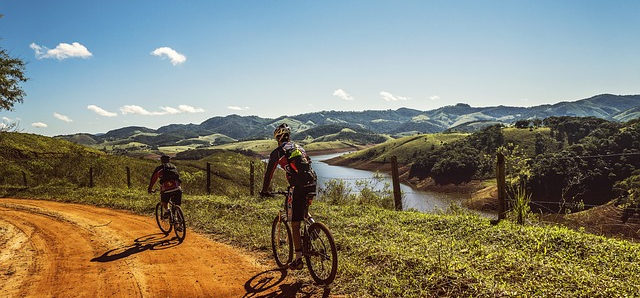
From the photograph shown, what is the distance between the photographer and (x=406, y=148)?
167250 millimetres

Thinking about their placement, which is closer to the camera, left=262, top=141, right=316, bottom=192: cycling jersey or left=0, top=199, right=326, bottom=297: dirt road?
left=262, top=141, right=316, bottom=192: cycling jersey

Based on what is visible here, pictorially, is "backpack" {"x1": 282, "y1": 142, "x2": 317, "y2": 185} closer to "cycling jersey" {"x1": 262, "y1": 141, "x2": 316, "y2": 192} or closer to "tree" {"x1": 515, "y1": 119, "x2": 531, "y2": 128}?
"cycling jersey" {"x1": 262, "y1": 141, "x2": 316, "y2": 192}

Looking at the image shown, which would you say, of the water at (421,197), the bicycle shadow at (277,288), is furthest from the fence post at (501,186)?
the bicycle shadow at (277,288)

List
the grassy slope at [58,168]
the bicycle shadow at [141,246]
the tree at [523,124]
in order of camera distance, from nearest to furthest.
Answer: the bicycle shadow at [141,246] < the grassy slope at [58,168] < the tree at [523,124]

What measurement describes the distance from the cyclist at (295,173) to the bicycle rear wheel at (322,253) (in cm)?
26

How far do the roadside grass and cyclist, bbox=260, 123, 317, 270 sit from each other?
142 cm

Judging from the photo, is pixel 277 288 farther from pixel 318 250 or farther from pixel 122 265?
pixel 122 265

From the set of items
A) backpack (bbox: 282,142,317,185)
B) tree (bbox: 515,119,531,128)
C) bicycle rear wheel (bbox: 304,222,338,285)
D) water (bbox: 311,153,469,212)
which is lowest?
water (bbox: 311,153,469,212)

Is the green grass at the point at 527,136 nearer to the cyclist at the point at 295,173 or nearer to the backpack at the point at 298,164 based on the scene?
the cyclist at the point at 295,173

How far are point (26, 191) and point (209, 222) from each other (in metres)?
19.0

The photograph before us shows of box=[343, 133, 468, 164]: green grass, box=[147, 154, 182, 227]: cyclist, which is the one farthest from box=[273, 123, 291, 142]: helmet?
box=[343, 133, 468, 164]: green grass

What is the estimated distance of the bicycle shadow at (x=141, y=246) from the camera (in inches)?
343

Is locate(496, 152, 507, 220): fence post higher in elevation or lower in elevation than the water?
higher

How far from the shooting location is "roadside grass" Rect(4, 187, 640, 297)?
A: 5.56 metres
